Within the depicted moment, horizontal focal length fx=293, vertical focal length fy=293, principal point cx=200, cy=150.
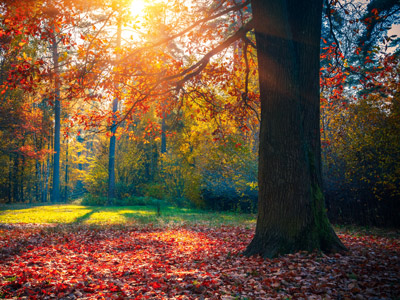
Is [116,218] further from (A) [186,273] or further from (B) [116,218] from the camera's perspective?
(A) [186,273]

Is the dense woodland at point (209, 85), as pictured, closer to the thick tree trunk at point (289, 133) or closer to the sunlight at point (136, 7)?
the sunlight at point (136, 7)

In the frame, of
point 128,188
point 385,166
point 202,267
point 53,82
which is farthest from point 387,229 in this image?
point 128,188

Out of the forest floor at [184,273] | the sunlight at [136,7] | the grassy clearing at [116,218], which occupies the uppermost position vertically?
the sunlight at [136,7]

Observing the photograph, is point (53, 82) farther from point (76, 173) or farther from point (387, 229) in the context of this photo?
point (76, 173)

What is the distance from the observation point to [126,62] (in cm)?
814

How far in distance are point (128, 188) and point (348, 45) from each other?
2049 cm

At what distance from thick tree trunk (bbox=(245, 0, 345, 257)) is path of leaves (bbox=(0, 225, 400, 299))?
424 mm

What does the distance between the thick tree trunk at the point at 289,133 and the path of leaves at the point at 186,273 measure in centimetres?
42

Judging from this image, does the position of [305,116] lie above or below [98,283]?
above

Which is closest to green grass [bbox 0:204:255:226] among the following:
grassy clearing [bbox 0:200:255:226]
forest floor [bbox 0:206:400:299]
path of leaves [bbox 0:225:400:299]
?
grassy clearing [bbox 0:200:255:226]

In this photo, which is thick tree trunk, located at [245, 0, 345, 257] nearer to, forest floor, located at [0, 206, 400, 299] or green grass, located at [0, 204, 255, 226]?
forest floor, located at [0, 206, 400, 299]

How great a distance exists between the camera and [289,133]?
5.41 m

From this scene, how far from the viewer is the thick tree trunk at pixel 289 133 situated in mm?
5316

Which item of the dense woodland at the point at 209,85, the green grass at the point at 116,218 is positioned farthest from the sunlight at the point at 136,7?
the green grass at the point at 116,218
